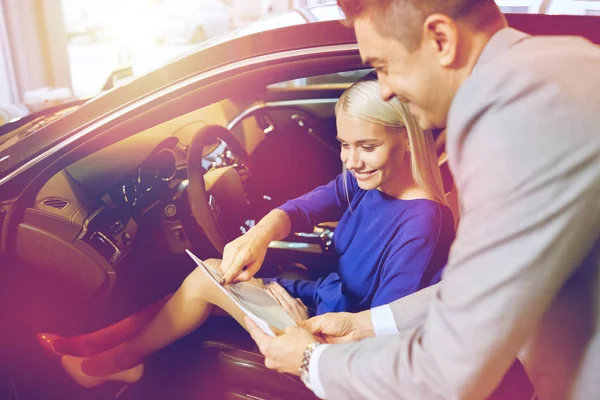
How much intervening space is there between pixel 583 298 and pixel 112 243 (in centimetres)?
150

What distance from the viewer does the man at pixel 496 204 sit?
72cm

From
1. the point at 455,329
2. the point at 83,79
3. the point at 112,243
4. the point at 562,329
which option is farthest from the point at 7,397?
the point at 83,79

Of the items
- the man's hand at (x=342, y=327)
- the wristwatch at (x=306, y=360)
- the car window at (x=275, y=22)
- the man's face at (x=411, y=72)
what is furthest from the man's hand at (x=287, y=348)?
the car window at (x=275, y=22)

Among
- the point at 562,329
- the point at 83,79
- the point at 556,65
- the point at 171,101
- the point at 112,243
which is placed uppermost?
the point at 556,65

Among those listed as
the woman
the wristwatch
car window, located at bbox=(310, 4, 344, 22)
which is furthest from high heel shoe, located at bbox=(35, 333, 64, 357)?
A: car window, located at bbox=(310, 4, 344, 22)

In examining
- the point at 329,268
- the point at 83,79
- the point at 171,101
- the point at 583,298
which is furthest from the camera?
the point at 83,79

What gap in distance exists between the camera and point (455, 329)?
0.81 m

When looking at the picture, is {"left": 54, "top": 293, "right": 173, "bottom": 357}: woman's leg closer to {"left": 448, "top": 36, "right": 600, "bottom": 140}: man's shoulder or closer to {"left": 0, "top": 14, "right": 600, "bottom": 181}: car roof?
{"left": 0, "top": 14, "right": 600, "bottom": 181}: car roof

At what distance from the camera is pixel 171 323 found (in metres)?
1.82

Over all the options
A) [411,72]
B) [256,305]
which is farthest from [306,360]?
[411,72]

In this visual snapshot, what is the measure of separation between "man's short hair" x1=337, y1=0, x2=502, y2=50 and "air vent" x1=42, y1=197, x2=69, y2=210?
1.21 meters

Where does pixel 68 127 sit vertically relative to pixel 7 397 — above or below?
above

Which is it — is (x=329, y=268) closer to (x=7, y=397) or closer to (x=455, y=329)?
(x=7, y=397)

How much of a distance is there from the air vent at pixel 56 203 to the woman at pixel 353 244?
502 millimetres
